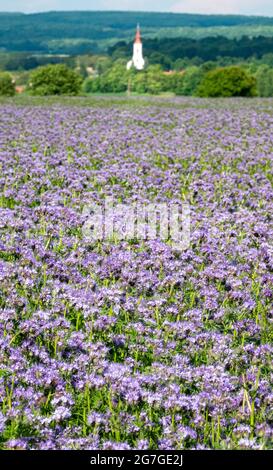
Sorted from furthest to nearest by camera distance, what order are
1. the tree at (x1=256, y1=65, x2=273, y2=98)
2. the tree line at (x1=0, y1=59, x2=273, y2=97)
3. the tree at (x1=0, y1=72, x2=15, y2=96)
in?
the tree at (x1=256, y1=65, x2=273, y2=98)
the tree at (x1=0, y1=72, x2=15, y2=96)
the tree line at (x1=0, y1=59, x2=273, y2=97)

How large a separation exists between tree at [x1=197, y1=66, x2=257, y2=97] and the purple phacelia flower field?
40057mm

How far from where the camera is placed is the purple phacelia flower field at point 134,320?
352 cm

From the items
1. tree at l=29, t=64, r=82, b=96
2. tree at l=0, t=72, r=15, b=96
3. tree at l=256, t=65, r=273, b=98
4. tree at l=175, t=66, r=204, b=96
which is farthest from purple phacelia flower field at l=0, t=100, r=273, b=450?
tree at l=175, t=66, r=204, b=96

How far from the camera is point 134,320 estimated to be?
501 centimetres

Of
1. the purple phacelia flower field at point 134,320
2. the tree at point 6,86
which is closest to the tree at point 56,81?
the tree at point 6,86

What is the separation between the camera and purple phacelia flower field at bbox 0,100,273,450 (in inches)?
138

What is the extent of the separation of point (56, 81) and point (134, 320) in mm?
50715

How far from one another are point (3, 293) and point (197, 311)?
1366 millimetres

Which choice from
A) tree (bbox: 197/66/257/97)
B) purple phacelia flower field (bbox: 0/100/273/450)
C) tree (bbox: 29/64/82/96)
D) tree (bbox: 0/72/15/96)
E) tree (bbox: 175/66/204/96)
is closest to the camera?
purple phacelia flower field (bbox: 0/100/273/450)

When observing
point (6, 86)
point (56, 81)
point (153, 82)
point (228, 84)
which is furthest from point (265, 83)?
point (228, 84)

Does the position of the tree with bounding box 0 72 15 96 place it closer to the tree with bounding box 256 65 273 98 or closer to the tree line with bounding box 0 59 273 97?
the tree line with bounding box 0 59 273 97

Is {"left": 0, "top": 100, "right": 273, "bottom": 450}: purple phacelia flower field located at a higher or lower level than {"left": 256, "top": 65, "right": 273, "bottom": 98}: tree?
higher

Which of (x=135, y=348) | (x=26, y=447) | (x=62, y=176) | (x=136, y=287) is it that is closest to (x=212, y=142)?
(x=62, y=176)

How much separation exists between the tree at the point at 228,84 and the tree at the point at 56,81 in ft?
30.4
